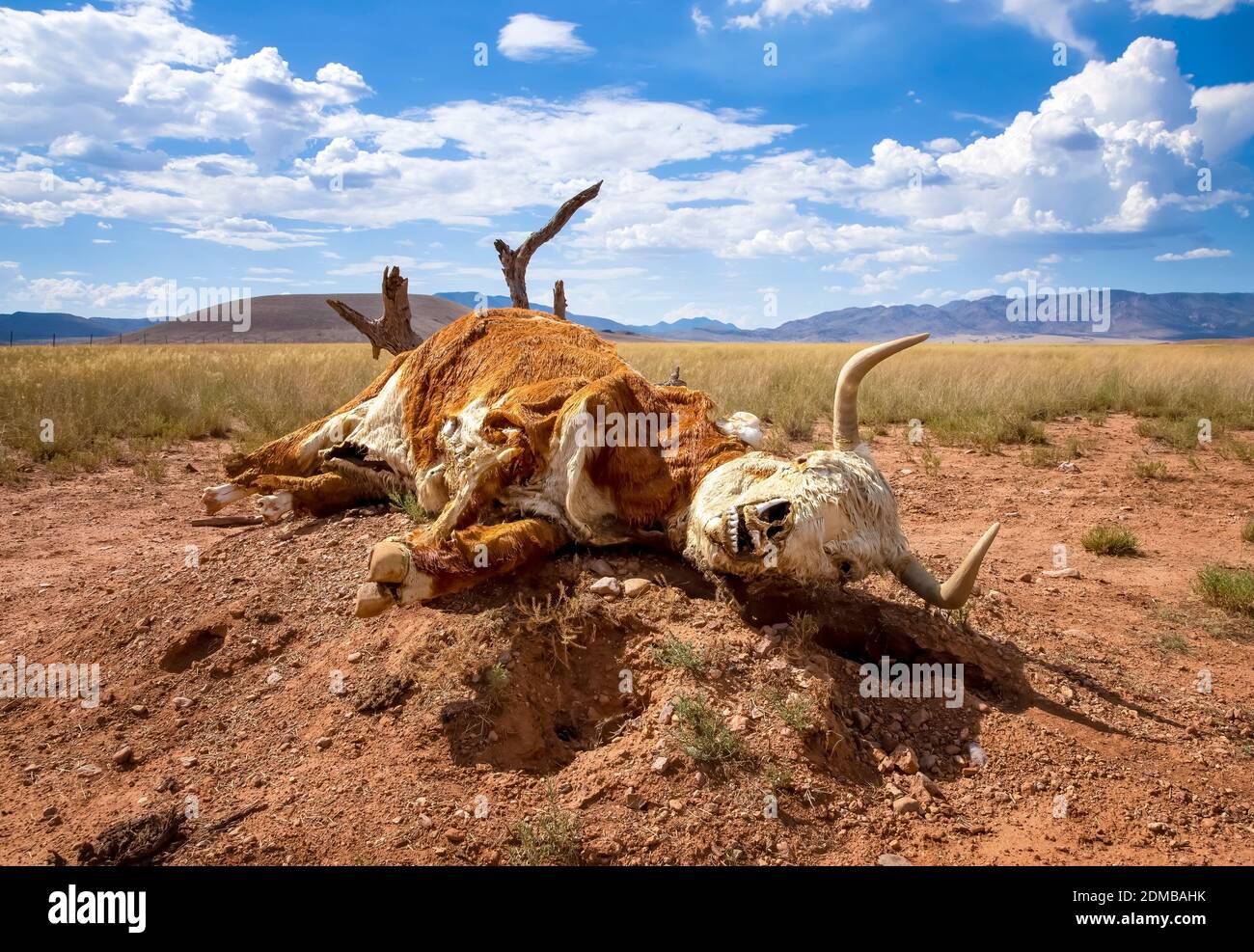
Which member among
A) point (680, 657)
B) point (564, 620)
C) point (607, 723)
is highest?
point (564, 620)

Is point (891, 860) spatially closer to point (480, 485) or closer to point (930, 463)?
point (480, 485)

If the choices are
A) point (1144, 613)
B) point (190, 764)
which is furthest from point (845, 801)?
point (1144, 613)

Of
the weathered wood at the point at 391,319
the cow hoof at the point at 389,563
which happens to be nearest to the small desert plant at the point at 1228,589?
the cow hoof at the point at 389,563

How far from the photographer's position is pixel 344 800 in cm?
337

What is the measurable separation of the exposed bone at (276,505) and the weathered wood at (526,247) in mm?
4193

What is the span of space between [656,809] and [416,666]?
155 cm

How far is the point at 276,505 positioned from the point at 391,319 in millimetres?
3175

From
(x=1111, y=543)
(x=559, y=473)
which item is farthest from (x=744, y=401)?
(x=559, y=473)

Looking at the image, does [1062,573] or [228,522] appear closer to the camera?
[1062,573]

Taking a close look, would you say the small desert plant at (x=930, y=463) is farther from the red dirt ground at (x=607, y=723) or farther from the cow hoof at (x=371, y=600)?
the cow hoof at (x=371, y=600)

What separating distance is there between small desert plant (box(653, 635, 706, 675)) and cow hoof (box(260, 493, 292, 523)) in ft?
13.0

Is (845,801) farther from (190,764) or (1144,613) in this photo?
(1144,613)

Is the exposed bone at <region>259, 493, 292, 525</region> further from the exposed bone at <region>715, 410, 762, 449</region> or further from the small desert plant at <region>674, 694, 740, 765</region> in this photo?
the small desert plant at <region>674, 694, 740, 765</region>

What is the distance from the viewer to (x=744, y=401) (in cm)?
1409
